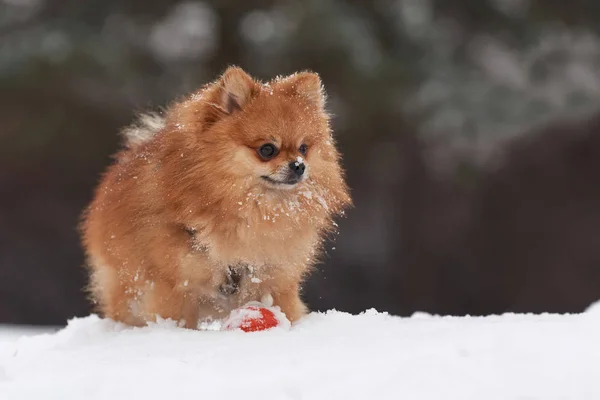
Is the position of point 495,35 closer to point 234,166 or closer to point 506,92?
point 506,92

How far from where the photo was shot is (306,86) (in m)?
4.45

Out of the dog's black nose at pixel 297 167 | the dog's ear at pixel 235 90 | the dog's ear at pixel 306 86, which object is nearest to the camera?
the dog's black nose at pixel 297 167

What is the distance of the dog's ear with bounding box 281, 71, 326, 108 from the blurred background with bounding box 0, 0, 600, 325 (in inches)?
213

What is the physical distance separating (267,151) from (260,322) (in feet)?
2.84

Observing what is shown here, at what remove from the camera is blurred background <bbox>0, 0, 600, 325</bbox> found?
33.2ft

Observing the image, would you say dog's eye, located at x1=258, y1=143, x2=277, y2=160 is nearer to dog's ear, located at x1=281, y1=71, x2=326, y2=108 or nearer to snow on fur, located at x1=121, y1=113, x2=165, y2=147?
dog's ear, located at x1=281, y1=71, x2=326, y2=108

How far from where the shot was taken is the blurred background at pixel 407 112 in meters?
10.1

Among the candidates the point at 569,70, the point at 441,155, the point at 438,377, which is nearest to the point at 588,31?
the point at 569,70

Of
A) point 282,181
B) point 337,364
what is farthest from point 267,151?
point 337,364

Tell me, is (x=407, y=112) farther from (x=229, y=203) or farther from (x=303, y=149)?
(x=229, y=203)

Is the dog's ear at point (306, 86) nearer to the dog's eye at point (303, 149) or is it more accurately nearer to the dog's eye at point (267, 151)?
the dog's eye at point (303, 149)

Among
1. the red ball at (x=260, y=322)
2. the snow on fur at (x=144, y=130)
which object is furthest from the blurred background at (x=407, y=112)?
the red ball at (x=260, y=322)

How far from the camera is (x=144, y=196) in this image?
14.3ft

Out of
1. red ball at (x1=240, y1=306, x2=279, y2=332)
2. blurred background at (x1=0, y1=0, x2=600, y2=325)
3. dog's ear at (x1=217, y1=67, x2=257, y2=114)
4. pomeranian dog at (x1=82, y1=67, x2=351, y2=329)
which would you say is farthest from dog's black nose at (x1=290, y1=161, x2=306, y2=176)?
blurred background at (x1=0, y1=0, x2=600, y2=325)
